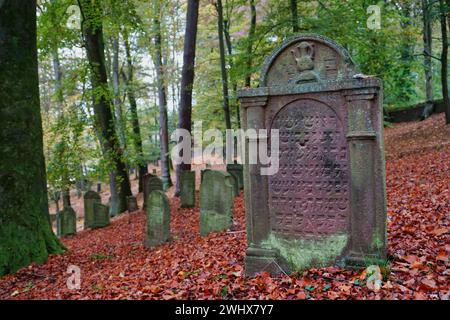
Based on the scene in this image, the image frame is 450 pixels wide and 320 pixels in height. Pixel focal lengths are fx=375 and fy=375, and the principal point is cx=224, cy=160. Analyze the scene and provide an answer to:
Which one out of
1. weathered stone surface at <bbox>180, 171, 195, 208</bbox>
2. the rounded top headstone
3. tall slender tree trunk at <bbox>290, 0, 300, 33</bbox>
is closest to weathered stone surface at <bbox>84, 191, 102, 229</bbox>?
weathered stone surface at <bbox>180, 171, 195, 208</bbox>

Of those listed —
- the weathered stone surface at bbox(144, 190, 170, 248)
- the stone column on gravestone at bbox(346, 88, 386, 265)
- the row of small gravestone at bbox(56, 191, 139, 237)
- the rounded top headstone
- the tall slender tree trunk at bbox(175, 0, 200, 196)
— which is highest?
the tall slender tree trunk at bbox(175, 0, 200, 196)

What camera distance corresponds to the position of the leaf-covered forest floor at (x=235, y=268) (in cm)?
380

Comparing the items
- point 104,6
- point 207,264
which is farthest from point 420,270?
point 104,6

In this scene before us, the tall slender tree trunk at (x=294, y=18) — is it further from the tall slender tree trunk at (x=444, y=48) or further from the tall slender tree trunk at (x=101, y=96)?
the tall slender tree trunk at (x=101, y=96)

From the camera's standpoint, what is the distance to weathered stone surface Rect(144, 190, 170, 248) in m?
7.60

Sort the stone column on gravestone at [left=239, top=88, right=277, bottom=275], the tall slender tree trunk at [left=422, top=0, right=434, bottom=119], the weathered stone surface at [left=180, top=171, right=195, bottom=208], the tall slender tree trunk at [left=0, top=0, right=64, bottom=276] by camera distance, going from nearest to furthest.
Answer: the stone column on gravestone at [left=239, top=88, right=277, bottom=275], the tall slender tree trunk at [left=0, top=0, right=64, bottom=276], the weathered stone surface at [left=180, top=171, right=195, bottom=208], the tall slender tree trunk at [left=422, top=0, right=434, bottom=119]

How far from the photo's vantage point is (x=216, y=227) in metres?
7.71

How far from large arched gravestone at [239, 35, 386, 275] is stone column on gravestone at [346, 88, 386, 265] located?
10 millimetres

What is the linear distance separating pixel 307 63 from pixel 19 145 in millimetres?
5048

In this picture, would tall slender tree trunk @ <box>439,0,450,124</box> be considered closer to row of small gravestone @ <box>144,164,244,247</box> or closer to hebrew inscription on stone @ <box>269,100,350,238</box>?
row of small gravestone @ <box>144,164,244,247</box>

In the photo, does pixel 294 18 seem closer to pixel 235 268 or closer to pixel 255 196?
pixel 255 196

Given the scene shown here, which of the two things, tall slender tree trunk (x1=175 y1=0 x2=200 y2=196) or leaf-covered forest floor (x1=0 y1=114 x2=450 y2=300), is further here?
tall slender tree trunk (x1=175 y1=0 x2=200 y2=196)

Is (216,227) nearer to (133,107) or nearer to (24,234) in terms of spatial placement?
(24,234)

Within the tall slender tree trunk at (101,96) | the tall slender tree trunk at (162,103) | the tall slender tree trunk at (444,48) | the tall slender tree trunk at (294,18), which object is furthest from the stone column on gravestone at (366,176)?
the tall slender tree trunk at (162,103)
